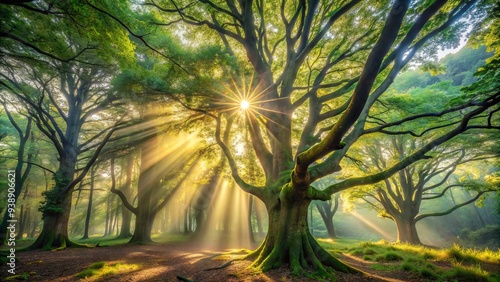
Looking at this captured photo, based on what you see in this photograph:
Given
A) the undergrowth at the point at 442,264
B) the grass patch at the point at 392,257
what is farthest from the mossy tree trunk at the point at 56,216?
the grass patch at the point at 392,257

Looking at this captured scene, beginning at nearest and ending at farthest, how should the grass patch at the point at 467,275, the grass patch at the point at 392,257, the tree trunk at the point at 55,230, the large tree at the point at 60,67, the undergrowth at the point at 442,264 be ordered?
the grass patch at the point at 467,275
the undergrowth at the point at 442,264
the large tree at the point at 60,67
the grass patch at the point at 392,257
the tree trunk at the point at 55,230

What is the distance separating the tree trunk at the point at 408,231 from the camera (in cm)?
1588

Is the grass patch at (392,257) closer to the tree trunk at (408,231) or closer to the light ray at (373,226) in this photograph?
the tree trunk at (408,231)

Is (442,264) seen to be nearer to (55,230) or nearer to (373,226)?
(55,230)

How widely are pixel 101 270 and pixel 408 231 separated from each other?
18.9 m

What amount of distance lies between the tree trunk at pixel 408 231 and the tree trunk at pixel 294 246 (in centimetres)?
1320

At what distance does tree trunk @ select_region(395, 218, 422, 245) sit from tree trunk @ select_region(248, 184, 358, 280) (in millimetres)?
13196

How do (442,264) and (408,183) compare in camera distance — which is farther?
(408,183)

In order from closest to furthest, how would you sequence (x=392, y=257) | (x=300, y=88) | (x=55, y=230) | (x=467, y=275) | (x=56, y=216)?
(x=467, y=275) < (x=392, y=257) < (x=300, y=88) < (x=55, y=230) < (x=56, y=216)

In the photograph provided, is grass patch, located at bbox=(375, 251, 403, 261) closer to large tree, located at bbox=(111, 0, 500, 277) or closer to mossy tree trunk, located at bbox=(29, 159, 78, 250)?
large tree, located at bbox=(111, 0, 500, 277)

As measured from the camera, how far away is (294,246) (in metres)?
6.40

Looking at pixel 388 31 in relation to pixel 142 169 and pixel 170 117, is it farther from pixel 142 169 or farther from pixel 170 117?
pixel 142 169

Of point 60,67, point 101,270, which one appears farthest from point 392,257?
point 60,67

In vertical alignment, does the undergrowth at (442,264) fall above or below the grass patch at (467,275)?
below
